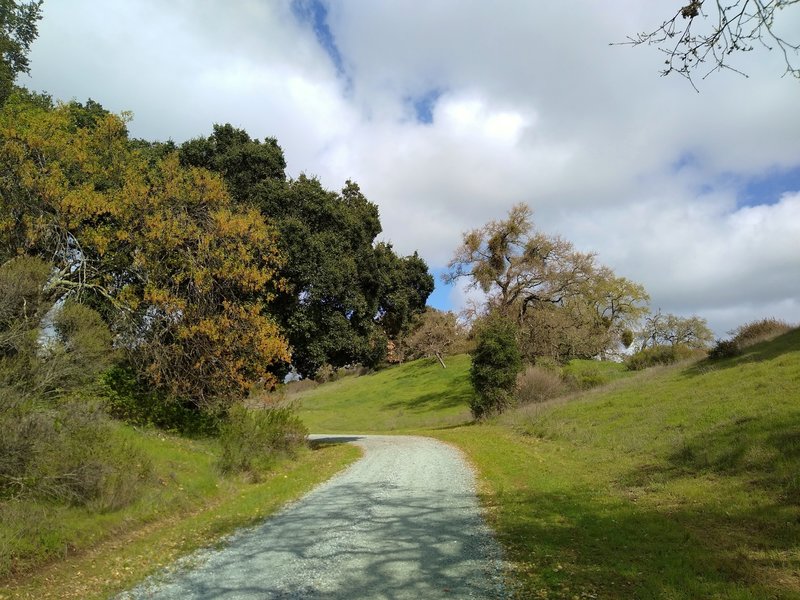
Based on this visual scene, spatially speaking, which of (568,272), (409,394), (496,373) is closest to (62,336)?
(496,373)

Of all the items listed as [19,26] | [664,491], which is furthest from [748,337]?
[19,26]

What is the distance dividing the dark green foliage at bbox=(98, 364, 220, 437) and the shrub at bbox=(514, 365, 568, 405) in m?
18.6

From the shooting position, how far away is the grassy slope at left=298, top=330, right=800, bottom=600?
6.27 m

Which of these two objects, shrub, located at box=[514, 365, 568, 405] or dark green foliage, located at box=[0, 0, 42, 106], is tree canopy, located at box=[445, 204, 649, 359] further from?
dark green foliage, located at box=[0, 0, 42, 106]

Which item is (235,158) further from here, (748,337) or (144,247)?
(748,337)

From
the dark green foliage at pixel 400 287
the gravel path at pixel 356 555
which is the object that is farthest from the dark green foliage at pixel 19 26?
the gravel path at pixel 356 555

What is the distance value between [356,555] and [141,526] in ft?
14.7

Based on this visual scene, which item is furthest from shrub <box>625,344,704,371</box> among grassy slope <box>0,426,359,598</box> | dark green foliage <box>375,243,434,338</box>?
grassy slope <box>0,426,359,598</box>

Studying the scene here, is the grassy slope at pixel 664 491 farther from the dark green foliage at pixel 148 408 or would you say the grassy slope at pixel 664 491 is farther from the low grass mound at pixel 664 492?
the dark green foliage at pixel 148 408

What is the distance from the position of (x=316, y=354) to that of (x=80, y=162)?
9966 millimetres

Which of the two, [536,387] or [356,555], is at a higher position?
[536,387]

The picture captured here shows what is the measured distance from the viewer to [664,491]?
1069 cm

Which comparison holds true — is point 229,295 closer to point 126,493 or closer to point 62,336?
point 62,336

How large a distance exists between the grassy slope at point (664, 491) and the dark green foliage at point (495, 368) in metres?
7.21
